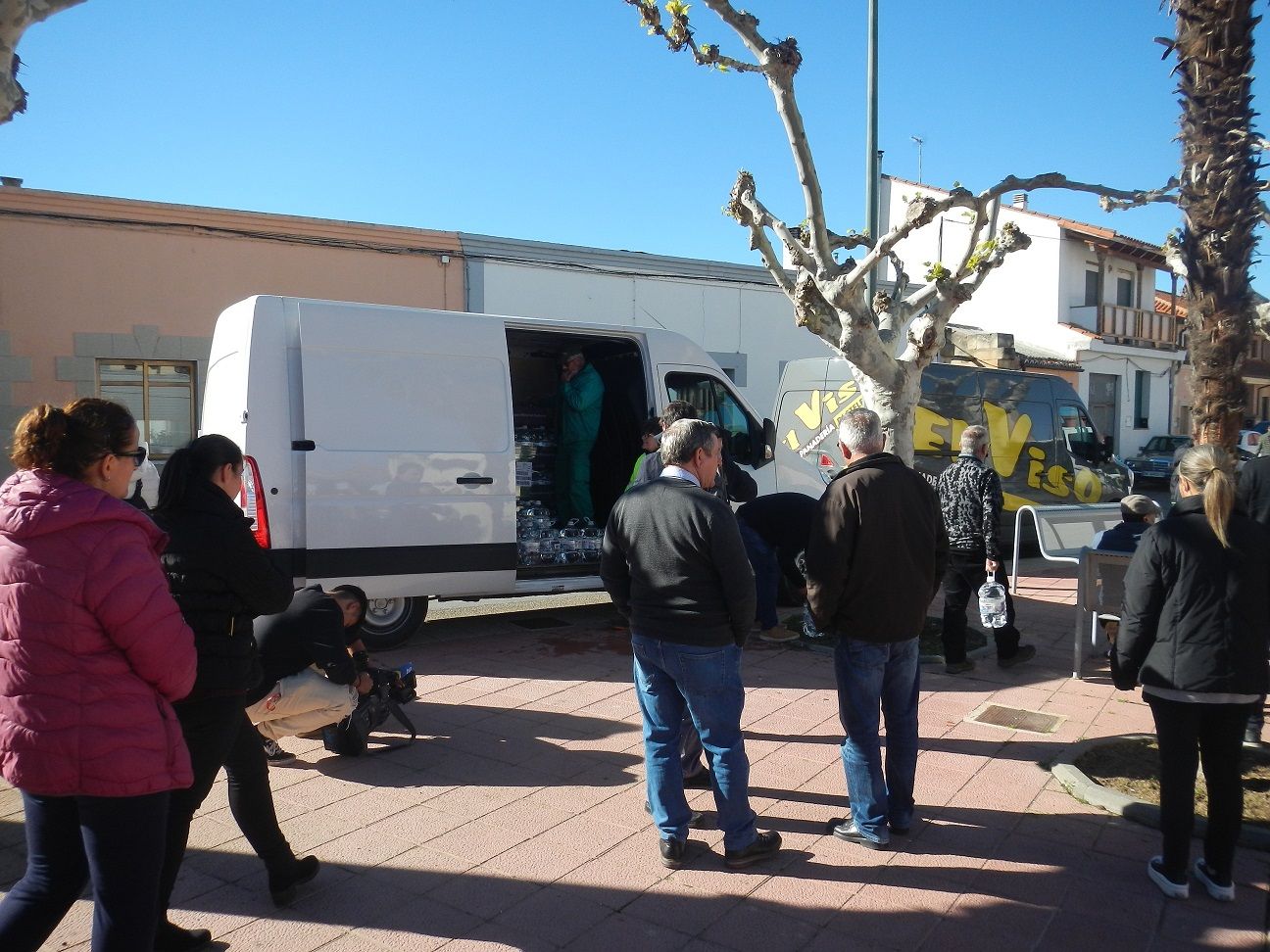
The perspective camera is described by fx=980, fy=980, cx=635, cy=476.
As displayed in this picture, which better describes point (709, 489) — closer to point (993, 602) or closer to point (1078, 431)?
point (993, 602)

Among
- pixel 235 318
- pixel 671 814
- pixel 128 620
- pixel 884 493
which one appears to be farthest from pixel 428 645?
pixel 128 620

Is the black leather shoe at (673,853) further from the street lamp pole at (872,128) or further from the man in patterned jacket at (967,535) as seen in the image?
the street lamp pole at (872,128)

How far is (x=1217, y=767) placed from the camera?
356cm

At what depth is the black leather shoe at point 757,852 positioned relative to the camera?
3.78 metres

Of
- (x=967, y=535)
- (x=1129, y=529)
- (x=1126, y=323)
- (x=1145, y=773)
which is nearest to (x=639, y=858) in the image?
(x=1145, y=773)

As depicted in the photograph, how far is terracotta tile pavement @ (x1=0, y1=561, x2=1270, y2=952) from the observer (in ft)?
11.0

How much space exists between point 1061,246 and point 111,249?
26188 millimetres

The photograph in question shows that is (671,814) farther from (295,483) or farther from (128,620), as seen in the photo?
(295,483)

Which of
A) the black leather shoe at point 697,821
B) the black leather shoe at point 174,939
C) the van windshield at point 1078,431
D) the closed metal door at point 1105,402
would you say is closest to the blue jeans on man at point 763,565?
the black leather shoe at point 697,821

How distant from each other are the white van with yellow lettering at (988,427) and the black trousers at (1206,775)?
24.8 feet

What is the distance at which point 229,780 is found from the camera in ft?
11.1

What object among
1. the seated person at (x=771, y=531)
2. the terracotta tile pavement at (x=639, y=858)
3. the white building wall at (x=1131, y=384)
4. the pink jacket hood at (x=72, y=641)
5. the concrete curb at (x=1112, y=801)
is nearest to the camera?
the pink jacket hood at (x=72, y=641)

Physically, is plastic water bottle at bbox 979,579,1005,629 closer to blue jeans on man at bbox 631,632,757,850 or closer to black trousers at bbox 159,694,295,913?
blue jeans on man at bbox 631,632,757,850

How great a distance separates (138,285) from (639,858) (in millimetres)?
12310
